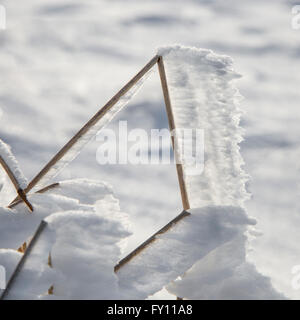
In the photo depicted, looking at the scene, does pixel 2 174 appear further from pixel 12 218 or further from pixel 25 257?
pixel 25 257

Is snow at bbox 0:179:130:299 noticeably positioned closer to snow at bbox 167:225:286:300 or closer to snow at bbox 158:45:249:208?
snow at bbox 167:225:286:300

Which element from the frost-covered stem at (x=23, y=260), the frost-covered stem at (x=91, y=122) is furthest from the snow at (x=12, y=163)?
the frost-covered stem at (x=23, y=260)

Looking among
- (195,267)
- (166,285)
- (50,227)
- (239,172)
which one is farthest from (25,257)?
(239,172)

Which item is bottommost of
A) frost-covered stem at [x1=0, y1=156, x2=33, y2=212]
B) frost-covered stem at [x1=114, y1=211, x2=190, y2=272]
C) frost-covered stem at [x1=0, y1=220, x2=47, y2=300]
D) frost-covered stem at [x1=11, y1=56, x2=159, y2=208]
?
frost-covered stem at [x1=0, y1=220, x2=47, y2=300]

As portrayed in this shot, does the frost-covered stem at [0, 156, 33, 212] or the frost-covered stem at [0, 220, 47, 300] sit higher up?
the frost-covered stem at [0, 156, 33, 212]

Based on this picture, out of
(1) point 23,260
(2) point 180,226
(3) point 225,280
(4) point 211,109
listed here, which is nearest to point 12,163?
(1) point 23,260

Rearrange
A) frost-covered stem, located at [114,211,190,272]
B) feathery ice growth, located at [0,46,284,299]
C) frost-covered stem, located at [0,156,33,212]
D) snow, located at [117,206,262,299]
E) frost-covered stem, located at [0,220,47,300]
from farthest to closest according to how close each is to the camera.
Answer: frost-covered stem, located at [114,211,190,272], frost-covered stem, located at [0,156,33,212], snow, located at [117,206,262,299], feathery ice growth, located at [0,46,284,299], frost-covered stem, located at [0,220,47,300]

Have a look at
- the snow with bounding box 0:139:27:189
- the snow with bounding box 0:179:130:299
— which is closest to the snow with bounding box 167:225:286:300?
the snow with bounding box 0:179:130:299
